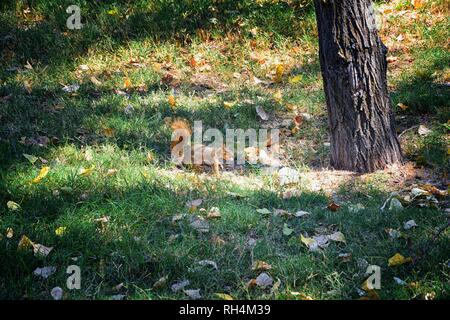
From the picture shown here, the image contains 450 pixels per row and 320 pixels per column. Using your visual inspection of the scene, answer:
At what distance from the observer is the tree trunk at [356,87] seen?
4.70 m

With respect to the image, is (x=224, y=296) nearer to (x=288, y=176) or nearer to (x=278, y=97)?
(x=288, y=176)

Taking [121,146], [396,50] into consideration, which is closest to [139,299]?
[121,146]

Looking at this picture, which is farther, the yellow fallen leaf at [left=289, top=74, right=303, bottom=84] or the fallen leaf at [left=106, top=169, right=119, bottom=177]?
the yellow fallen leaf at [left=289, top=74, right=303, bottom=84]

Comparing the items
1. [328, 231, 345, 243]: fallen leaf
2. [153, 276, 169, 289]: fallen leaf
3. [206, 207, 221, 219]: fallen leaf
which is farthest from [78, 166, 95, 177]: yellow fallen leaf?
[328, 231, 345, 243]: fallen leaf

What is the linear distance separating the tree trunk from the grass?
9.2 inches

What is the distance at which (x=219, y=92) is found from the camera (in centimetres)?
661

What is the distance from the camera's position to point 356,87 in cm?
479

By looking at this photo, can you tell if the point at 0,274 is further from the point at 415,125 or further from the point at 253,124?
the point at 415,125

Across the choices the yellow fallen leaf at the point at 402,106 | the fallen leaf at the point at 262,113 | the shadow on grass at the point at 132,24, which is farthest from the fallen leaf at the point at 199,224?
the shadow on grass at the point at 132,24

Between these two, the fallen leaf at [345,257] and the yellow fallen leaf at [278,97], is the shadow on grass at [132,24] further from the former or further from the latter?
the fallen leaf at [345,257]

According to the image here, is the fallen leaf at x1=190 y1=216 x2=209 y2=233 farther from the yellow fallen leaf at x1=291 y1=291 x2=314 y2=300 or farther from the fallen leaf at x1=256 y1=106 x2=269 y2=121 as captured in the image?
the fallen leaf at x1=256 y1=106 x2=269 y2=121

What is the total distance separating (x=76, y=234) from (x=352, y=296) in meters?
1.79

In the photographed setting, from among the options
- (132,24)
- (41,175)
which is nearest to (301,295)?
(41,175)

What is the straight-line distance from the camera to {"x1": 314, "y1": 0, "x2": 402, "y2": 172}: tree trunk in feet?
15.4
